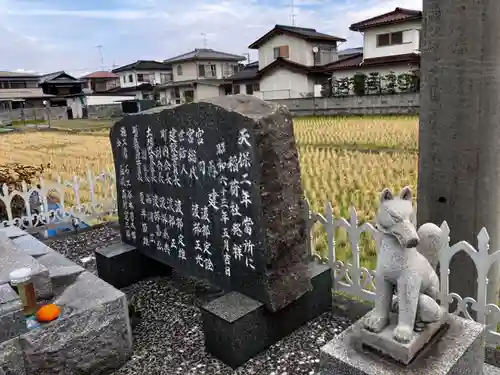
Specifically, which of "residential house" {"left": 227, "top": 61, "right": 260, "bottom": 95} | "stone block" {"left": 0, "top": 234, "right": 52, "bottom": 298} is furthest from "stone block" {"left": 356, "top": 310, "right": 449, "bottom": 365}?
"residential house" {"left": 227, "top": 61, "right": 260, "bottom": 95}

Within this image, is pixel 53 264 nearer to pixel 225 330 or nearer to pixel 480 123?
pixel 225 330

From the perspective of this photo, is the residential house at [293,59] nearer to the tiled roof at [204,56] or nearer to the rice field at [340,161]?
the tiled roof at [204,56]

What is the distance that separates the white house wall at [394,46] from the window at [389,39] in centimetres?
20

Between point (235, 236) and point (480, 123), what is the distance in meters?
2.19

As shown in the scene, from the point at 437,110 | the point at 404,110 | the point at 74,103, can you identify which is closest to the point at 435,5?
A: the point at 437,110

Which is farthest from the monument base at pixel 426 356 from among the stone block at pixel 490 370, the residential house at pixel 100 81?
the residential house at pixel 100 81

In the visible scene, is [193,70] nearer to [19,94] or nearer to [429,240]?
[19,94]

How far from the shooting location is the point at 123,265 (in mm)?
5266

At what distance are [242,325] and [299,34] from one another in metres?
32.6

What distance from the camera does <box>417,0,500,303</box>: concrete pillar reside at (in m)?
3.20

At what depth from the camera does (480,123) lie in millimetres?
3309

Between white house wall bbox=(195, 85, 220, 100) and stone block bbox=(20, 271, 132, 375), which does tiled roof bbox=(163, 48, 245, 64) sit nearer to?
white house wall bbox=(195, 85, 220, 100)

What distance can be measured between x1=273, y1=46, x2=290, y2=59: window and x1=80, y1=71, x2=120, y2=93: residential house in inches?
1413

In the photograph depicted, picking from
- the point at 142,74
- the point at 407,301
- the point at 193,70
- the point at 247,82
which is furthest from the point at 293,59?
the point at 407,301
